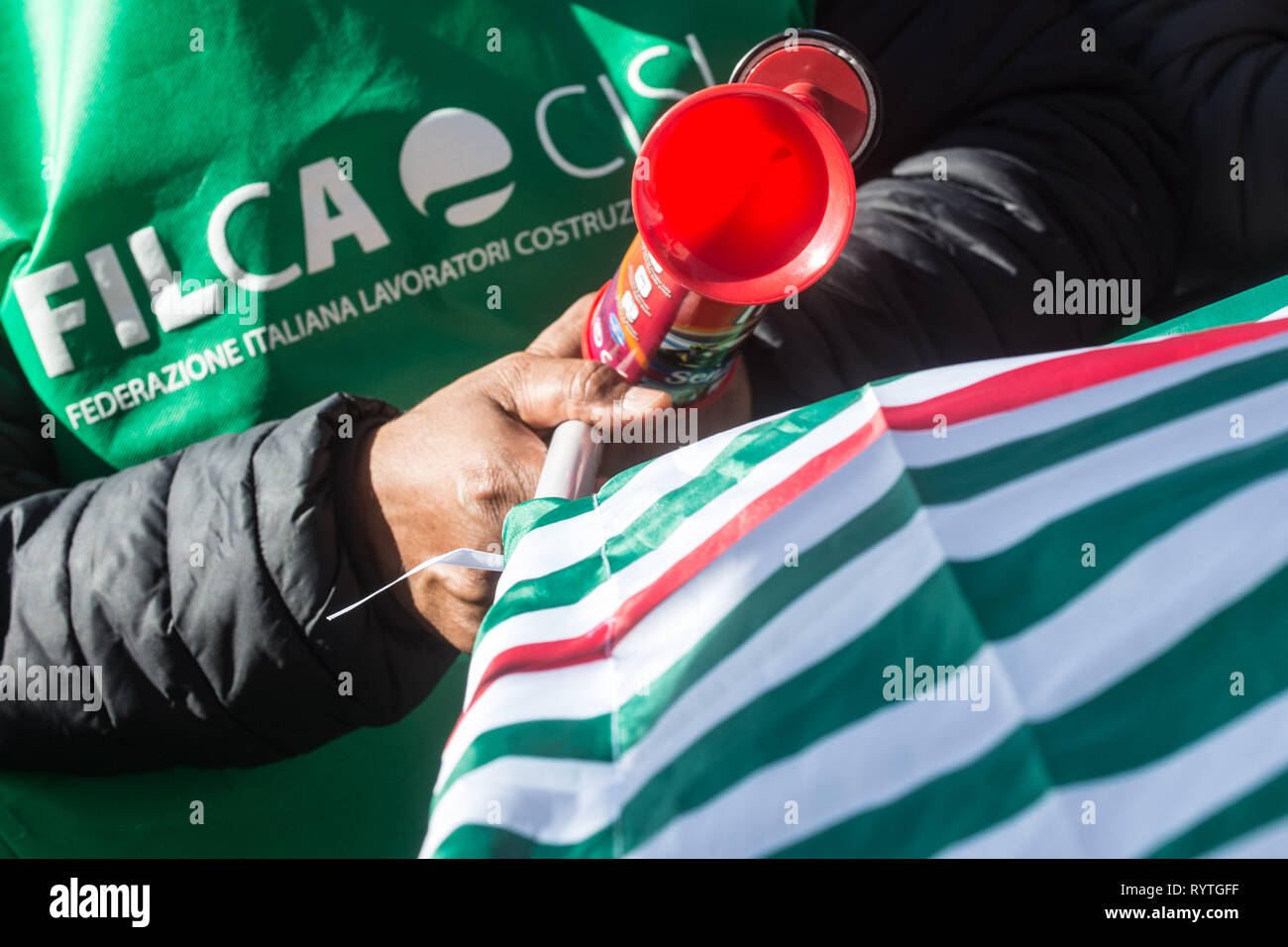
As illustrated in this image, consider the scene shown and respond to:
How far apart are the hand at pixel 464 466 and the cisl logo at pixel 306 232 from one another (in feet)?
0.70

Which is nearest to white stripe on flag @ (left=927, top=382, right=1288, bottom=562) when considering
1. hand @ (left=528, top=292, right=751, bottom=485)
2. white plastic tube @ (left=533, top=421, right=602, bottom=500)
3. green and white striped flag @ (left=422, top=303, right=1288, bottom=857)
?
green and white striped flag @ (left=422, top=303, right=1288, bottom=857)

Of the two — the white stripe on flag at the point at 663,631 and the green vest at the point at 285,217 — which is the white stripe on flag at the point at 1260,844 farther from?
the green vest at the point at 285,217

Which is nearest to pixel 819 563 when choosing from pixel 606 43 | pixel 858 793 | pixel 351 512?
pixel 858 793

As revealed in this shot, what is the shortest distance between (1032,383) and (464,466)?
0.46 m

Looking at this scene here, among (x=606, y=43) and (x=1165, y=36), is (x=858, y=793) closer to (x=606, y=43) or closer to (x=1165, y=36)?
(x=606, y=43)

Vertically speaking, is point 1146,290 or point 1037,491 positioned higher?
point 1146,290

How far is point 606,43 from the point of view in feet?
3.46

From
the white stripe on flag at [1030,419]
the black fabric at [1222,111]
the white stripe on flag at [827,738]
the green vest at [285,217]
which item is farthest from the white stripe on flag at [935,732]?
the black fabric at [1222,111]

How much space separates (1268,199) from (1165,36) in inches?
9.5

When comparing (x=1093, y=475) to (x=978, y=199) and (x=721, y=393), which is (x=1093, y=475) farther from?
(x=978, y=199)

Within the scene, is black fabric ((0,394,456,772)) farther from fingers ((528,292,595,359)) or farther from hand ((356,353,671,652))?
fingers ((528,292,595,359))

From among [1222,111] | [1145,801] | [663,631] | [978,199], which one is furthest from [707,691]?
[1222,111]

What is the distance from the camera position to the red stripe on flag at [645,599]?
559mm

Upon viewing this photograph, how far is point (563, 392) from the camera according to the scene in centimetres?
82
